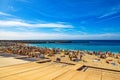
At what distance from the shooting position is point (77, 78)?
4738 mm

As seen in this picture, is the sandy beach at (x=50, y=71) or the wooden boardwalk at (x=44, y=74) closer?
the wooden boardwalk at (x=44, y=74)

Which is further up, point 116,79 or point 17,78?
point 17,78

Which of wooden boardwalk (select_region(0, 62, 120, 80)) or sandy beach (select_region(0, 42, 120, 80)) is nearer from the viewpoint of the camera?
wooden boardwalk (select_region(0, 62, 120, 80))

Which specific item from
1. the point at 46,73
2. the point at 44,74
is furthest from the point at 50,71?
the point at 44,74

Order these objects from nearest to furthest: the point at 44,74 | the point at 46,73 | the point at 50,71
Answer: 1. the point at 44,74
2. the point at 46,73
3. the point at 50,71

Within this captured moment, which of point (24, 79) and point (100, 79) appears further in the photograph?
point (100, 79)

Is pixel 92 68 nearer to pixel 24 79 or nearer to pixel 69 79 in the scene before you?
pixel 69 79

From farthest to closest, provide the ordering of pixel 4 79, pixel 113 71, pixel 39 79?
pixel 113 71, pixel 39 79, pixel 4 79

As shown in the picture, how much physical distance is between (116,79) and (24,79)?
135 inches

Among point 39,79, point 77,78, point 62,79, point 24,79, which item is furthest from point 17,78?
point 77,78

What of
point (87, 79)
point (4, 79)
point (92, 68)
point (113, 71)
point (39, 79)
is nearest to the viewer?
point (4, 79)

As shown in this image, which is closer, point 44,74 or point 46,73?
point 44,74

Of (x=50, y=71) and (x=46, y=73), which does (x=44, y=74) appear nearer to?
(x=46, y=73)

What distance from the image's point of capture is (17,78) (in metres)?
4.27
